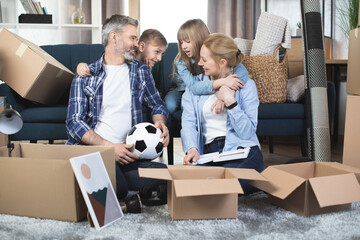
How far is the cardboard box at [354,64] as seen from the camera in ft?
6.81

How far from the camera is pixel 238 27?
4.66 metres

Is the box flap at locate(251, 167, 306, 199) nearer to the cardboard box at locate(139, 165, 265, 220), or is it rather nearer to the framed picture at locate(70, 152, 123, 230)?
the cardboard box at locate(139, 165, 265, 220)

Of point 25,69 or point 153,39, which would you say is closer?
point 25,69

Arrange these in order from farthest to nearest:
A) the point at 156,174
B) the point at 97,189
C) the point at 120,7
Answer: the point at 120,7
the point at 156,174
the point at 97,189

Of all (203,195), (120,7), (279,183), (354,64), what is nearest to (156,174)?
(203,195)

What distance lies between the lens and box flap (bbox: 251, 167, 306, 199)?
1.39 m

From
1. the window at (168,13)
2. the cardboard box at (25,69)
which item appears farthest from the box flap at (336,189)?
the window at (168,13)

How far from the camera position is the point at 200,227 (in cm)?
132

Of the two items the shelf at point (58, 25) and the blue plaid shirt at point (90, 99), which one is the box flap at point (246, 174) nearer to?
the blue plaid shirt at point (90, 99)

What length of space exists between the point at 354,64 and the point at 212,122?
872 millimetres

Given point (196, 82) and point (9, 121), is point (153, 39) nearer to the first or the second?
point (196, 82)

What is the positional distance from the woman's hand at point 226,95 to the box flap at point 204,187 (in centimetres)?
47

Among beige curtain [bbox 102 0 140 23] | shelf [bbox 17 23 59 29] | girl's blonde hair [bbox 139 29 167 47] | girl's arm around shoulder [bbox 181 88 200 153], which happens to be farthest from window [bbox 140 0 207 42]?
girl's arm around shoulder [bbox 181 88 200 153]

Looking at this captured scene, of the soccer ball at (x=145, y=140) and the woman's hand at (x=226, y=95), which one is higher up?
the woman's hand at (x=226, y=95)
